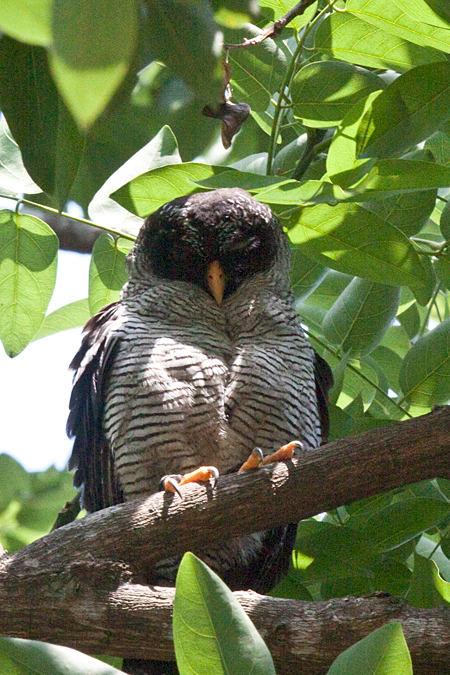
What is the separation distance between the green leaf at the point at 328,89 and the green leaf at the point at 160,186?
22.0 inches

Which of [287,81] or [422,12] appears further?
[287,81]

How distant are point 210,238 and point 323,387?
0.88 m

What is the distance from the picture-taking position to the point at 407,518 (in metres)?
2.57

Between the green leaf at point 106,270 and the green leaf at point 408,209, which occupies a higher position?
the green leaf at point 106,270

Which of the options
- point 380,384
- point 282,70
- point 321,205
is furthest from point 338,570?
point 282,70

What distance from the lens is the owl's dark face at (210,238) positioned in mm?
3492

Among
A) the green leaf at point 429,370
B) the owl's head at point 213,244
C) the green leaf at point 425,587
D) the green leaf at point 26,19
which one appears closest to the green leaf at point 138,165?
the owl's head at point 213,244

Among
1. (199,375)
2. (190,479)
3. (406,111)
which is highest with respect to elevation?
(406,111)

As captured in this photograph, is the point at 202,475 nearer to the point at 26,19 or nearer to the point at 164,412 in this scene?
the point at 164,412

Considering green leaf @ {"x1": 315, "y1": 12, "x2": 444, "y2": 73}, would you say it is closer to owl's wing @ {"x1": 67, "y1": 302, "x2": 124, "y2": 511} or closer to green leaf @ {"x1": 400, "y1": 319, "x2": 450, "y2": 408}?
green leaf @ {"x1": 400, "y1": 319, "x2": 450, "y2": 408}

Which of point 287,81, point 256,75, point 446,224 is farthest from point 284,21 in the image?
point 446,224

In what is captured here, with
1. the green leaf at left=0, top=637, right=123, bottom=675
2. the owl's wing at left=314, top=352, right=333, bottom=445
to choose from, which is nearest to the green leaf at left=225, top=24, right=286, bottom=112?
the owl's wing at left=314, top=352, right=333, bottom=445

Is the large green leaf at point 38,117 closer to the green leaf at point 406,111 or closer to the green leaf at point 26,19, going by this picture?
the green leaf at point 26,19

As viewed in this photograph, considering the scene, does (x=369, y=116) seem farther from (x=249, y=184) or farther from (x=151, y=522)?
(x=151, y=522)
